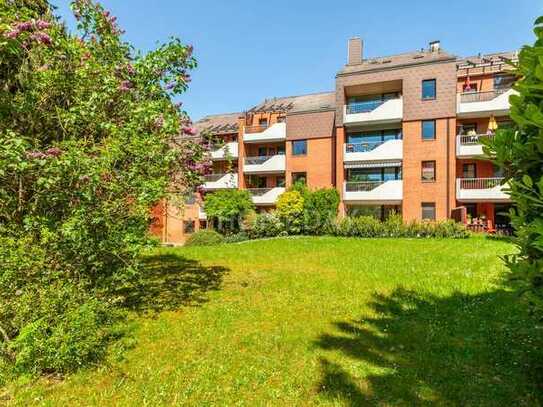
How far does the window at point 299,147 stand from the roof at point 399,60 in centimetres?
710

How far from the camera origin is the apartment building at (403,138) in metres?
27.7

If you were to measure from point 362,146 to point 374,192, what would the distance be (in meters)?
4.09

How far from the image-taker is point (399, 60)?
105 ft

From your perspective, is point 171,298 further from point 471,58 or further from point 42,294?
point 471,58

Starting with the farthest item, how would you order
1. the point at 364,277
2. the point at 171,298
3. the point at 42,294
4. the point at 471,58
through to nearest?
the point at 471,58, the point at 364,277, the point at 171,298, the point at 42,294

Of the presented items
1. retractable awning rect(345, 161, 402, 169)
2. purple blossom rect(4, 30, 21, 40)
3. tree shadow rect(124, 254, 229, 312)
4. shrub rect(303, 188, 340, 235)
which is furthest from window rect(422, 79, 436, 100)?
purple blossom rect(4, 30, 21, 40)

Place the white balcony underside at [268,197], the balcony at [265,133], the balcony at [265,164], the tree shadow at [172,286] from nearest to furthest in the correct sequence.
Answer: the tree shadow at [172,286]
the white balcony underside at [268,197]
the balcony at [265,164]
the balcony at [265,133]

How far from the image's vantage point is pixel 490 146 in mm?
3367

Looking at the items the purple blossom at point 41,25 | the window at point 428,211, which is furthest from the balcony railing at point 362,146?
the purple blossom at point 41,25

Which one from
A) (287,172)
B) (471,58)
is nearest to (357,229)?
(287,172)

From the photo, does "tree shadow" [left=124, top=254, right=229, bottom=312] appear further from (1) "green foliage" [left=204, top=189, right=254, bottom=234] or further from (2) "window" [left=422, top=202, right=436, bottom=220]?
(2) "window" [left=422, top=202, right=436, bottom=220]

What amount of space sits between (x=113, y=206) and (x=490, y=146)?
5878mm

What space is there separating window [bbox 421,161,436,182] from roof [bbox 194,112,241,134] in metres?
19.9

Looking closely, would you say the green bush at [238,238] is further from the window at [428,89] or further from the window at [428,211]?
the window at [428,89]
